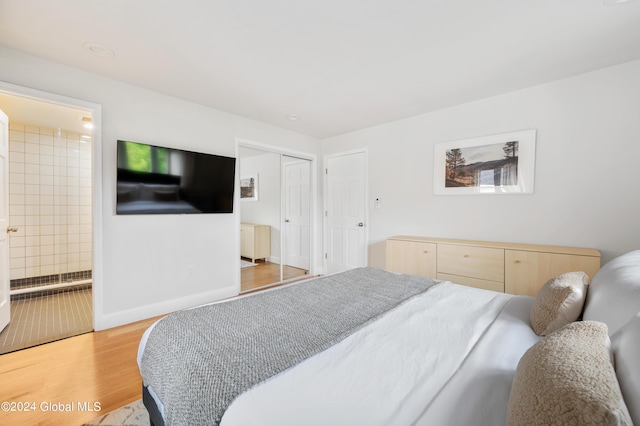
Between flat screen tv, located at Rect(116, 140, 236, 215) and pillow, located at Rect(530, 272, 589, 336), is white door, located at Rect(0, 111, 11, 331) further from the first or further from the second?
pillow, located at Rect(530, 272, 589, 336)

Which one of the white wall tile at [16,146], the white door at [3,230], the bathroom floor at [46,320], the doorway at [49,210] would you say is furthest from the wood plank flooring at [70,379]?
the white wall tile at [16,146]

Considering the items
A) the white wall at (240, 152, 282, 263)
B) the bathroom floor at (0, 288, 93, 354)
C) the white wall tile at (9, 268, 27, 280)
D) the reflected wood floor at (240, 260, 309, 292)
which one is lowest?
the bathroom floor at (0, 288, 93, 354)

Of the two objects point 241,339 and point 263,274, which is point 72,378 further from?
point 263,274

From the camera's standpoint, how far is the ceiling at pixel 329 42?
172cm

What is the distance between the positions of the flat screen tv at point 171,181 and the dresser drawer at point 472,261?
8.76 feet

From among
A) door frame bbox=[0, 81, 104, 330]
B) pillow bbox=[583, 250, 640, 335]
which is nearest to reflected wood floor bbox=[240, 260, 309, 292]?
door frame bbox=[0, 81, 104, 330]

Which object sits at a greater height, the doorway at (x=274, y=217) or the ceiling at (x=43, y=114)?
the ceiling at (x=43, y=114)

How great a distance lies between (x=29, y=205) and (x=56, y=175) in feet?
1.68

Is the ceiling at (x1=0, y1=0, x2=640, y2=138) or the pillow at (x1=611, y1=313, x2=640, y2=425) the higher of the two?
the ceiling at (x1=0, y1=0, x2=640, y2=138)

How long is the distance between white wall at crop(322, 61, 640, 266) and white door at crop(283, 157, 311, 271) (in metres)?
1.89

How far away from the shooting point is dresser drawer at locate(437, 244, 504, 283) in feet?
8.84

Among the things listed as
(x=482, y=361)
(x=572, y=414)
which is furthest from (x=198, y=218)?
(x=572, y=414)

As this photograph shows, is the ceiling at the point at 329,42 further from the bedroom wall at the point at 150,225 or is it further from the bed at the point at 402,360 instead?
the bed at the point at 402,360

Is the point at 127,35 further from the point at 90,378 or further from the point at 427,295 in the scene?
the point at 427,295
